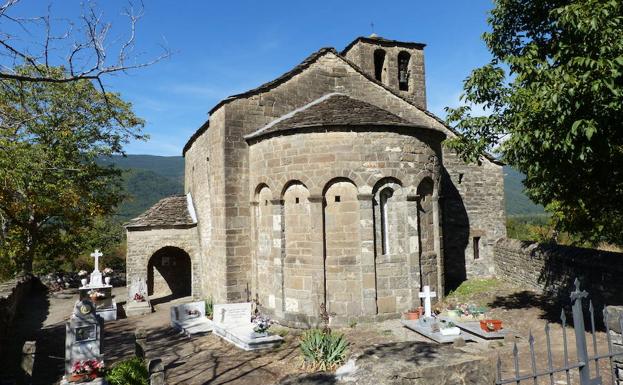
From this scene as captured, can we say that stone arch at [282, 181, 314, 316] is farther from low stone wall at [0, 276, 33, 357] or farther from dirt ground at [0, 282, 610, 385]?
low stone wall at [0, 276, 33, 357]

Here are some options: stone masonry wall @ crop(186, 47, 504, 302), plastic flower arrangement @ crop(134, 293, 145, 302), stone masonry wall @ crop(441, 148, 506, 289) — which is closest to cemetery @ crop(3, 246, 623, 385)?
stone masonry wall @ crop(186, 47, 504, 302)

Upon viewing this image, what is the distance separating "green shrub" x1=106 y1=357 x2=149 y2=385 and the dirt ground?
1.87 feet

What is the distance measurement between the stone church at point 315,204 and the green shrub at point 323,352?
2419 millimetres

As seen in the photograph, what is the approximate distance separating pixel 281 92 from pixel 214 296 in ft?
22.9

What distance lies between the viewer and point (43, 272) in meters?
25.2

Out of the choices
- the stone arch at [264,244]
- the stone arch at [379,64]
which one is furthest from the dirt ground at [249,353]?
the stone arch at [379,64]

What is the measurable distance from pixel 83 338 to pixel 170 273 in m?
10.1

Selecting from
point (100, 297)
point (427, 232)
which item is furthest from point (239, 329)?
point (100, 297)

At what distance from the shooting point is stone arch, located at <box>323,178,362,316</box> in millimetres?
10492

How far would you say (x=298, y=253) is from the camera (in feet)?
35.6

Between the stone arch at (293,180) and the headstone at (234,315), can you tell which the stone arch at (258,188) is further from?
the headstone at (234,315)

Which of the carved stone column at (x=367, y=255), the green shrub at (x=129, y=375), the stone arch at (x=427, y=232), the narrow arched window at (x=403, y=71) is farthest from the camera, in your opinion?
the narrow arched window at (x=403, y=71)

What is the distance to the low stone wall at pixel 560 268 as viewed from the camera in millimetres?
9508

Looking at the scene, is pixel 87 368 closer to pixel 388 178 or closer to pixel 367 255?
pixel 367 255
